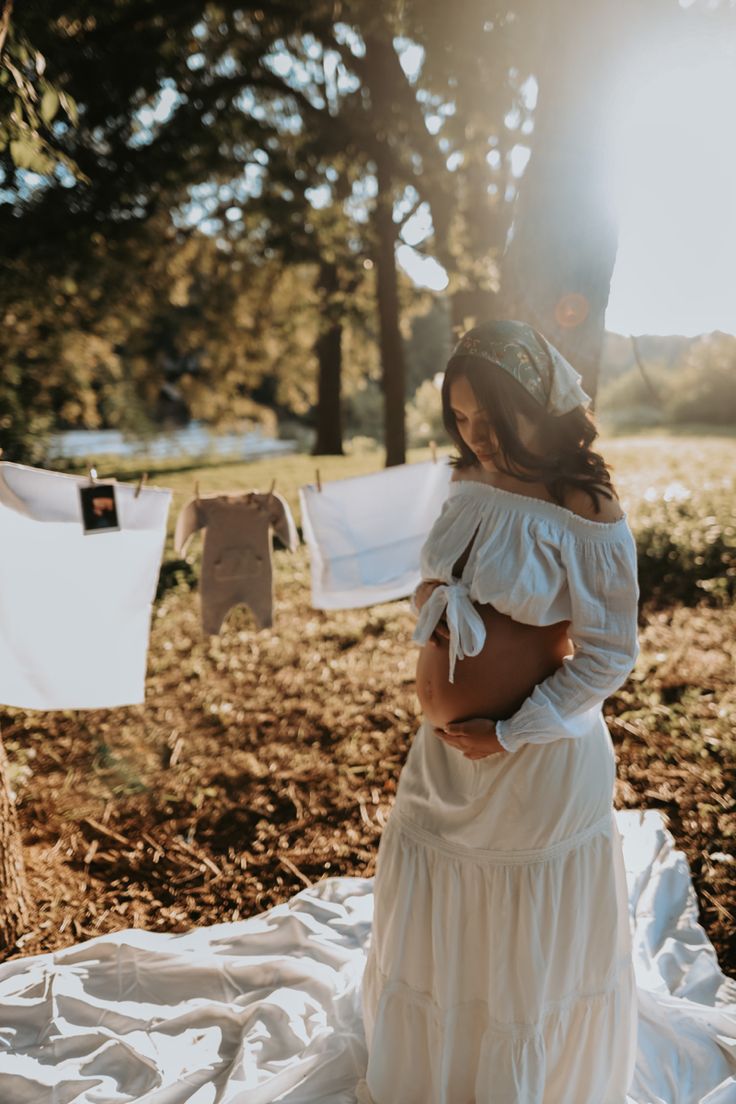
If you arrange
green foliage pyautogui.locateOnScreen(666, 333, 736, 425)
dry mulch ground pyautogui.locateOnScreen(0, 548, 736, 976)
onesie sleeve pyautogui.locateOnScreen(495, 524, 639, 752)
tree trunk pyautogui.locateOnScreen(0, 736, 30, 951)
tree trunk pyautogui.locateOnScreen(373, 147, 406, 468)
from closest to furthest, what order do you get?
onesie sleeve pyautogui.locateOnScreen(495, 524, 639, 752) → tree trunk pyautogui.locateOnScreen(0, 736, 30, 951) → dry mulch ground pyautogui.locateOnScreen(0, 548, 736, 976) → tree trunk pyautogui.locateOnScreen(373, 147, 406, 468) → green foliage pyautogui.locateOnScreen(666, 333, 736, 425)

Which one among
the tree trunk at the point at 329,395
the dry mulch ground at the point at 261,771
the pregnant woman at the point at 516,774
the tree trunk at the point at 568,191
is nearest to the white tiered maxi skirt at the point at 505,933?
the pregnant woman at the point at 516,774

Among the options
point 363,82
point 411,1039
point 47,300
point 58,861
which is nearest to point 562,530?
point 411,1039

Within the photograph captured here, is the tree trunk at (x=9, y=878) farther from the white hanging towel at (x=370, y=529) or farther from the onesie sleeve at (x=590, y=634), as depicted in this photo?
the onesie sleeve at (x=590, y=634)

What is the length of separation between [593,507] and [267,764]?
3124 millimetres

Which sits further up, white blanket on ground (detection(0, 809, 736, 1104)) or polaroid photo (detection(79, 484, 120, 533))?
polaroid photo (detection(79, 484, 120, 533))

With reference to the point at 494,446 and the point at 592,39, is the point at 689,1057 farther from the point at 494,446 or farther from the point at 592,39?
the point at 592,39

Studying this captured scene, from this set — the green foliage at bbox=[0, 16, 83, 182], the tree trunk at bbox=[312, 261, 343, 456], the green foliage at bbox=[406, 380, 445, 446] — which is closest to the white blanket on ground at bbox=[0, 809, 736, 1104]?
the green foliage at bbox=[0, 16, 83, 182]

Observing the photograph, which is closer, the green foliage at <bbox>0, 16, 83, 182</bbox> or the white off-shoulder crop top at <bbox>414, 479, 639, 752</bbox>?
the white off-shoulder crop top at <bbox>414, 479, 639, 752</bbox>

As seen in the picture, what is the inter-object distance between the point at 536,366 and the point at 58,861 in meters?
3.15

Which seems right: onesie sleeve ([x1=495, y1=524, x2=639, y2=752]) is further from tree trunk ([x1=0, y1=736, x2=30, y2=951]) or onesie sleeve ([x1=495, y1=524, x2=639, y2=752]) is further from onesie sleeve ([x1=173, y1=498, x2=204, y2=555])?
tree trunk ([x1=0, y1=736, x2=30, y2=951])

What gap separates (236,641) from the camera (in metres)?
6.07

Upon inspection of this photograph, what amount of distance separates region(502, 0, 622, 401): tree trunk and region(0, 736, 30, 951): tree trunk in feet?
9.29

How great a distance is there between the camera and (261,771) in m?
4.25

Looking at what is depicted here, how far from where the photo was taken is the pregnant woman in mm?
1742
